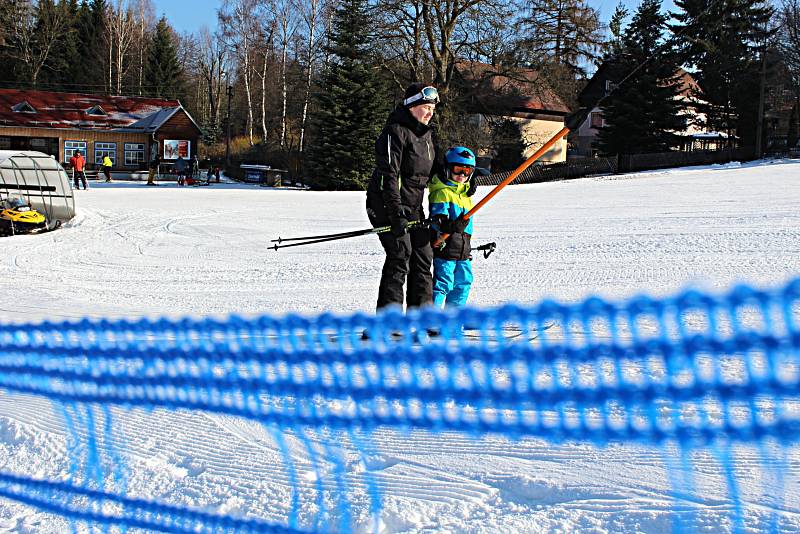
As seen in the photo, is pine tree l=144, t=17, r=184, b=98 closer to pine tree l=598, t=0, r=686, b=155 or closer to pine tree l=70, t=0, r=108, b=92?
pine tree l=70, t=0, r=108, b=92

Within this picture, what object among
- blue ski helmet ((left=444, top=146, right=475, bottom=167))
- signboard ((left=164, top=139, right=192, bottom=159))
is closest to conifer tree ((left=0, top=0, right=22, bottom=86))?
signboard ((left=164, top=139, right=192, bottom=159))

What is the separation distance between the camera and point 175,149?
48.8m

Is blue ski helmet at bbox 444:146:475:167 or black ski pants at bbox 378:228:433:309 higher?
blue ski helmet at bbox 444:146:475:167

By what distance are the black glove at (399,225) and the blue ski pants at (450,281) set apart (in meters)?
0.53

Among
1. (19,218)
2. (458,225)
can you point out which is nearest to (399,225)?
(458,225)

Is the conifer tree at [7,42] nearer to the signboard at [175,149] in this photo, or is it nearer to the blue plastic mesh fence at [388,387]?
the signboard at [175,149]

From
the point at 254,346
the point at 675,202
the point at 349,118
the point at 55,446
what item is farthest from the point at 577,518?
the point at 349,118

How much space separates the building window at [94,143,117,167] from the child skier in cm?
4695

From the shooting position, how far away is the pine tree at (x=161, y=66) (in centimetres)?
6488

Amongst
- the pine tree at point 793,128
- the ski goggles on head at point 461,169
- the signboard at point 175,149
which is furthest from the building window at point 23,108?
the ski goggles on head at point 461,169

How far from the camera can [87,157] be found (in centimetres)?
→ 4788

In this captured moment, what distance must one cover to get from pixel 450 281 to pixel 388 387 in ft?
11.8

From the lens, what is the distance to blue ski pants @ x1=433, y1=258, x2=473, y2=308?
576cm

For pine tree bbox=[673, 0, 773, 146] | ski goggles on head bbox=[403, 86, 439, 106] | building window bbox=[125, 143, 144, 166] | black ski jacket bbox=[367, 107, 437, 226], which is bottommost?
black ski jacket bbox=[367, 107, 437, 226]
